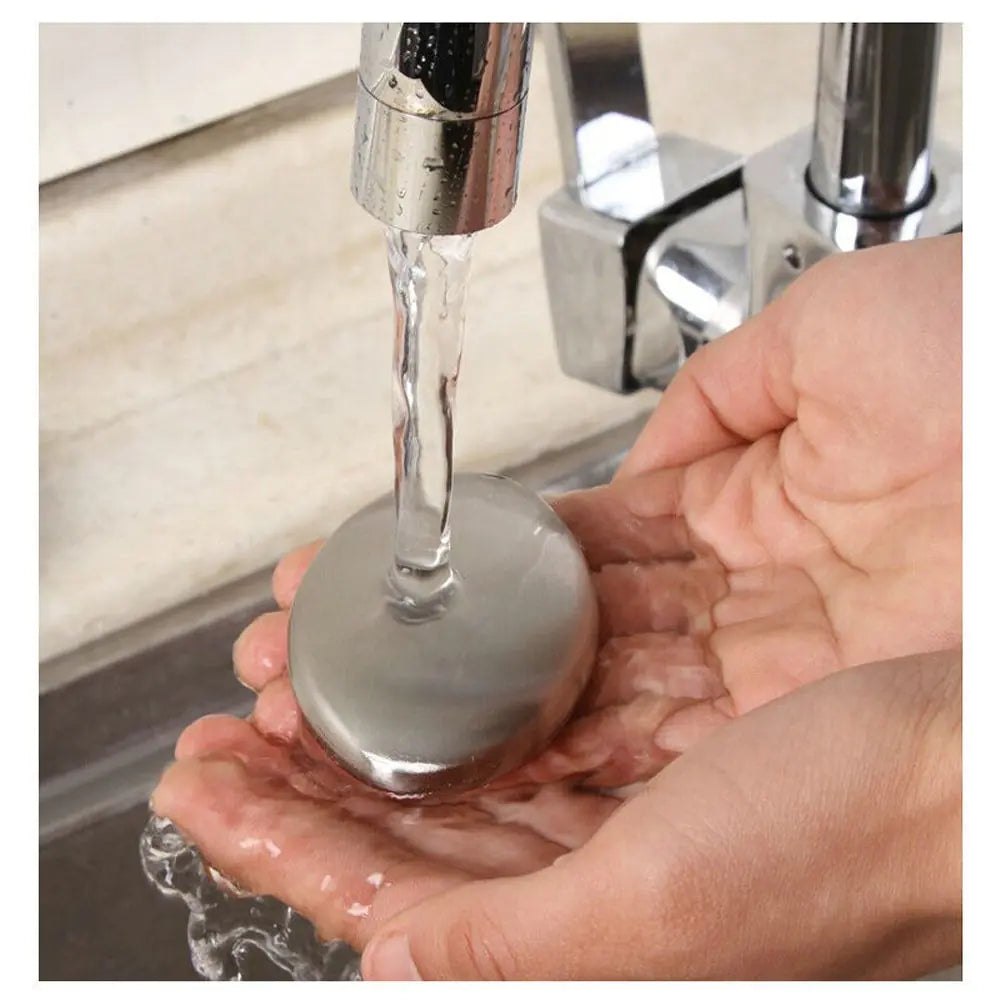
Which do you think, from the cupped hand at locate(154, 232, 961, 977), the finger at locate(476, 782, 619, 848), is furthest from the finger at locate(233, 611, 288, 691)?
the finger at locate(476, 782, 619, 848)

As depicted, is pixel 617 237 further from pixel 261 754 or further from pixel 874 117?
pixel 261 754

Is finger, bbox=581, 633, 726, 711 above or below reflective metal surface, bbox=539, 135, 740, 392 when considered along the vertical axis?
below

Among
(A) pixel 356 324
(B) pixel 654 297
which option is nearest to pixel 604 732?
(B) pixel 654 297

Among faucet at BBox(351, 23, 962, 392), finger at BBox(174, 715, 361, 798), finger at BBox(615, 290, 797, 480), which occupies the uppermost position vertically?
faucet at BBox(351, 23, 962, 392)

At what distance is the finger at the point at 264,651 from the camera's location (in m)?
0.57

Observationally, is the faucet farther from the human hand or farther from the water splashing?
the water splashing

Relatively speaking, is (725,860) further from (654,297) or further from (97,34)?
(97,34)

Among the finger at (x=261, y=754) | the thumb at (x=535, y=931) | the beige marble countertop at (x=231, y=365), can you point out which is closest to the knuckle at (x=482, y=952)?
the thumb at (x=535, y=931)

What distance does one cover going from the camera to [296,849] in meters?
0.48

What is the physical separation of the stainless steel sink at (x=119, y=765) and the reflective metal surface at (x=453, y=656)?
185 millimetres

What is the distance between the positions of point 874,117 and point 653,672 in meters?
0.21

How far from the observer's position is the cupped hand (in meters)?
0.49

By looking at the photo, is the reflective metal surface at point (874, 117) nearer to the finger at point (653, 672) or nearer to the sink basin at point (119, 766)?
the finger at point (653, 672)

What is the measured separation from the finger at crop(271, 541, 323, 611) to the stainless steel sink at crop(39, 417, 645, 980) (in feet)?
0.48
